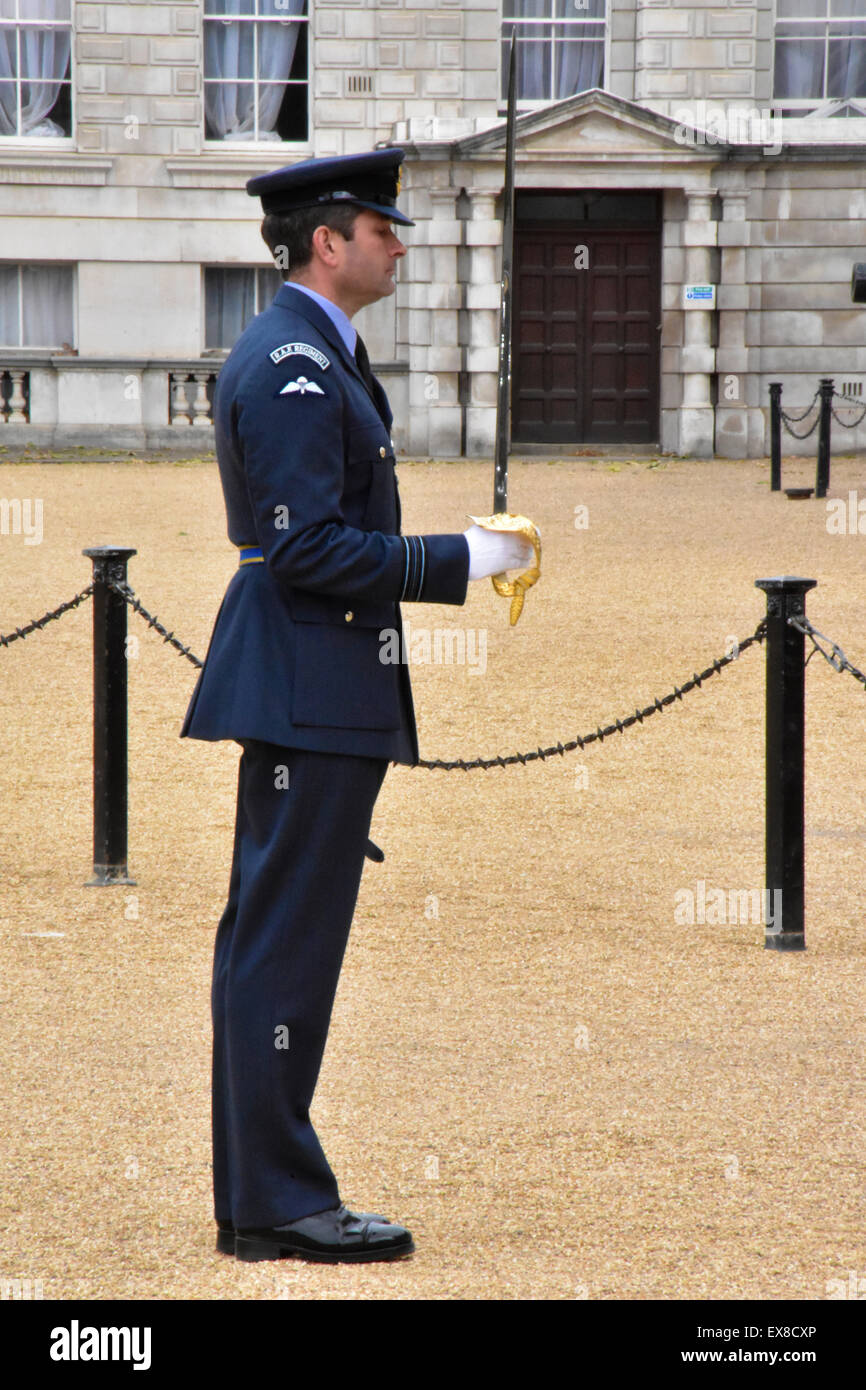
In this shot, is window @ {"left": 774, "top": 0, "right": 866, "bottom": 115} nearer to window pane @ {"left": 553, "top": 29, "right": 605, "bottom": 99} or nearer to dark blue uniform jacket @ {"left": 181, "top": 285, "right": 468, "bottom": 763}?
window pane @ {"left": 553, "top": 29, "right": 605, "bottom": 99}

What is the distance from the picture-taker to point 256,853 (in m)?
3.46

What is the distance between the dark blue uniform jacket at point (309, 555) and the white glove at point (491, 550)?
0.9 inches

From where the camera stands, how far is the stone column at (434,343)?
25.1 meters

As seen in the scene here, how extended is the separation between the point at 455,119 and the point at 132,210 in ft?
15.0

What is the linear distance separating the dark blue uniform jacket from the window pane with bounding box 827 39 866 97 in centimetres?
2477

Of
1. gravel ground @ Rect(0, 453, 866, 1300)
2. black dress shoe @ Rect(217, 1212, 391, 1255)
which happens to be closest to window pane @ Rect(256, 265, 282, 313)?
gravel ground @ Rect(0, 453, 866, 1300)

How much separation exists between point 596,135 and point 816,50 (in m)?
3.99

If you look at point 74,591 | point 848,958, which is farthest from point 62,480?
point 848,958

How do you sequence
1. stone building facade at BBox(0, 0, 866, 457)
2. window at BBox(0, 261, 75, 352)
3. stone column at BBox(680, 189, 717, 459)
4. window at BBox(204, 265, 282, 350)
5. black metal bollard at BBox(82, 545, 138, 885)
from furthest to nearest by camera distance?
window at BBox(204, 265, 282, 350)
window at BBox(0, 261, 75, 352)
stone column at BBox(680, 189, 717, 459)
stone building facade at BBox(0, 0, 866, 457)
black metal bollard at BBox(82, 545, 138, 885)

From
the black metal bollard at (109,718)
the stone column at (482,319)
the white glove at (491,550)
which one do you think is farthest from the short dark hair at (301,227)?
the stone column at (482,319)

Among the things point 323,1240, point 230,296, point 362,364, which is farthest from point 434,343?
point 323,1240

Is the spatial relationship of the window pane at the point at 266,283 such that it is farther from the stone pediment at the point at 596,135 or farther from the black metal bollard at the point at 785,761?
the black metal bollard at the point at 785,761

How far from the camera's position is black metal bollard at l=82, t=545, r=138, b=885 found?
6.40m

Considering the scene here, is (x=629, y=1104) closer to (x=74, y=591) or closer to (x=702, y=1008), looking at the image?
(x=702, y=1008)
